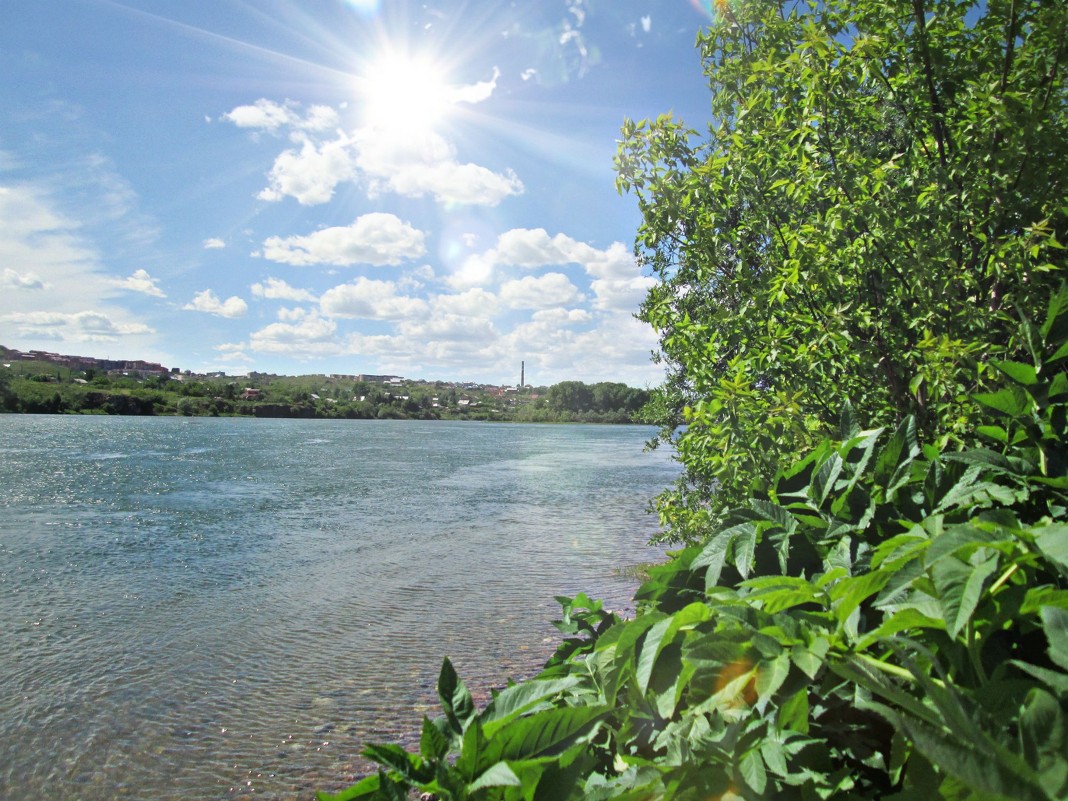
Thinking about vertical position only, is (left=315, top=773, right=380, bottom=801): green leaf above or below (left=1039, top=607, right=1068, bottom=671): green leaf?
below

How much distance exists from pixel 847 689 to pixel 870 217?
3.20 meters

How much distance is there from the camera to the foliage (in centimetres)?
83

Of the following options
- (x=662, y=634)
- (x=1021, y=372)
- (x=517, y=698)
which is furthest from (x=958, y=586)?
(x=1021, y=372)

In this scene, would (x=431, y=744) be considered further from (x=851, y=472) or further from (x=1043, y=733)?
(x=851, y=472)

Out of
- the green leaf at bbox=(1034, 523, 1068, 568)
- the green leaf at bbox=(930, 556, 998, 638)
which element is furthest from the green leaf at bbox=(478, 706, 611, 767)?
the green leaf at bbox=(1034, 523, 1068, 568)

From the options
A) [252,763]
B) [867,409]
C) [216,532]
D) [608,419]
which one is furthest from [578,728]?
[608,419]

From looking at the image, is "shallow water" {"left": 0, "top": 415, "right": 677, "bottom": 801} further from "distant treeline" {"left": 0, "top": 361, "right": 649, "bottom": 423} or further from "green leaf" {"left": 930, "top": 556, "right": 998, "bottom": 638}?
"distant treeline" {"left": 0, "top": 361, "right": 649, "bottom": 423}

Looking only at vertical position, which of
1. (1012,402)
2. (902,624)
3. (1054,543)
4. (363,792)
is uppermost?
(1012,402)

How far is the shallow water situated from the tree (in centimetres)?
698

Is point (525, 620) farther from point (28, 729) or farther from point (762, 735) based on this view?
point (762, 735)

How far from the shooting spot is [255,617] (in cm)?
1399

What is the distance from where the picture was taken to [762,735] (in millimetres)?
1146

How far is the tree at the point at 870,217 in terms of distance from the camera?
11.0 ft

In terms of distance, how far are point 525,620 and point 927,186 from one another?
11.6 m
